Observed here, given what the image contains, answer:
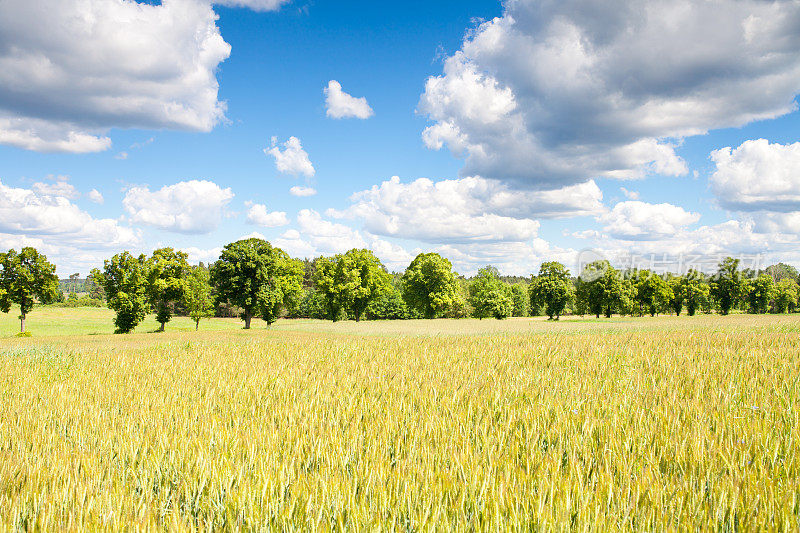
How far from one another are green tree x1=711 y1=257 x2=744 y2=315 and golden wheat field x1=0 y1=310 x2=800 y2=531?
3985 inches

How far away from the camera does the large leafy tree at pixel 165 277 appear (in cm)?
5028

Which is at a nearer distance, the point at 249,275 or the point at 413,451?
the point at 413,451

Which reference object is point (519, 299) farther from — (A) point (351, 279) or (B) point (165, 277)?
(B) point (165, 277)

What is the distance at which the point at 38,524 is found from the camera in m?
2.86

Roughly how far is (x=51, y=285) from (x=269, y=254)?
93.3ft

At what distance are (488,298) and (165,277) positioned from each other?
56.5 metres

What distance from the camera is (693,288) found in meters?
93.0

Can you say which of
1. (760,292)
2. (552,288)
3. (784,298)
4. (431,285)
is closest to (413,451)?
(431,285)

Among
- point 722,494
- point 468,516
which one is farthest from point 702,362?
point 468,516

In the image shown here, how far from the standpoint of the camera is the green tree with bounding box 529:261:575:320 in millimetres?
71562

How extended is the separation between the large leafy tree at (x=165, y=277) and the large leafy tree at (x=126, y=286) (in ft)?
2.62

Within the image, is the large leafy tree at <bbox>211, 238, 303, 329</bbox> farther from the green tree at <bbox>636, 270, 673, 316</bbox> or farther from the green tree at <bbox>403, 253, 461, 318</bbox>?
the green tree at <bbox>636, 270, 673, 316</bbox>

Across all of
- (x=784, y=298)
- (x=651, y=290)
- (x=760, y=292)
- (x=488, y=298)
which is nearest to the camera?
(x=651, y=290)

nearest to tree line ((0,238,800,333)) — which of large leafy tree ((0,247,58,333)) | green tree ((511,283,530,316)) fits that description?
large leafy tree ((0,247,58,333))
